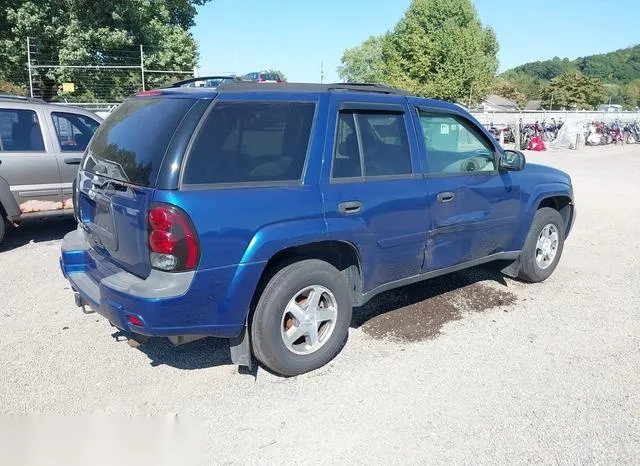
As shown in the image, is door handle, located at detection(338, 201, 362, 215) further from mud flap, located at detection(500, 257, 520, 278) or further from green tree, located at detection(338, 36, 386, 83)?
green tree, located at detection(338, 36, 386, 83)

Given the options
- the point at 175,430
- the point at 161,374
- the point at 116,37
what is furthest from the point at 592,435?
the point at 116,37

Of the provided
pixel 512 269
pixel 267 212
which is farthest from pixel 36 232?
pixel 512 269

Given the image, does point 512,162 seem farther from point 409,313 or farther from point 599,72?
point 599,72

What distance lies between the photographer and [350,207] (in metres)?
3.48

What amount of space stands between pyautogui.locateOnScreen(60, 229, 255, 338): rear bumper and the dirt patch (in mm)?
1545

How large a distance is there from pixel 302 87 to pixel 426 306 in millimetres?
2324

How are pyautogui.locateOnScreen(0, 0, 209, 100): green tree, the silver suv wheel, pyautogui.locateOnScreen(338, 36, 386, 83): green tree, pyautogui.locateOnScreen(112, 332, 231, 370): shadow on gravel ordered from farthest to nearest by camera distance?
pyautogui.locateOnScreen(338, 36, 386, 83): green tree < pyautogui.locateOnScreen(0, 0, 209, 100): green tree < pyautogui.locateOnScreen(112, 332, 231, 370): shadow on gravel < the silver suv wheel

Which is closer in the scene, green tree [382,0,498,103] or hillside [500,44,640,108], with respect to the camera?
green tree [382,0,498,103]

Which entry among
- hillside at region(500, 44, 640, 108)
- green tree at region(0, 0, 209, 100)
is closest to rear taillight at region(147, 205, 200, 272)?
green tree at region(0, 0, 209, 100)

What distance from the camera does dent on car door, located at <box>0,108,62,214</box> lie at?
6.35m

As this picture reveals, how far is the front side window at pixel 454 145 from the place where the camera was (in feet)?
13.7

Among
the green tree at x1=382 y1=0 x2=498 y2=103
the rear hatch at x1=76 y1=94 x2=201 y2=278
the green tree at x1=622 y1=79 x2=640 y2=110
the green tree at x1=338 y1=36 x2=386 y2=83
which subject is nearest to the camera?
the rear hatch at x1=76 y1=94 x2=201 y2=278

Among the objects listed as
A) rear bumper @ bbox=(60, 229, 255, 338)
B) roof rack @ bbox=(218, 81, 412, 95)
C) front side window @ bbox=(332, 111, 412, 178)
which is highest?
roof rack @ bbox=(218, 81, 412, 95)

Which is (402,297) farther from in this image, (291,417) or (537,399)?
(291,417)
